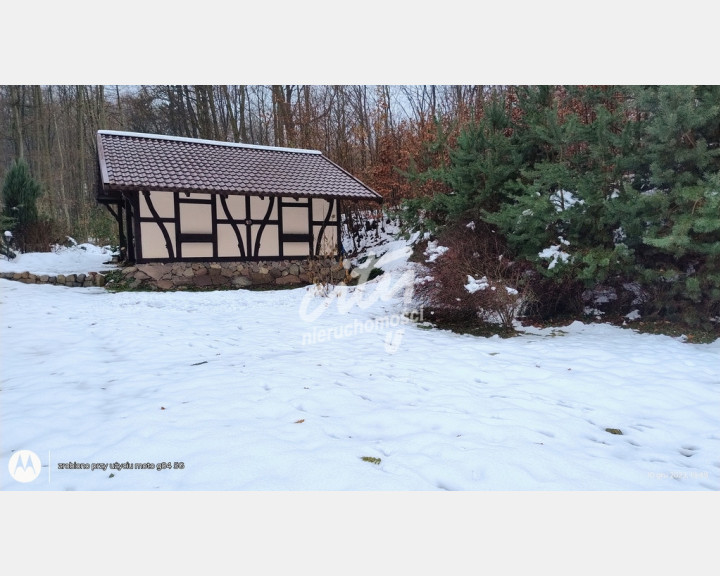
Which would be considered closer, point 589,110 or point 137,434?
point 137,434

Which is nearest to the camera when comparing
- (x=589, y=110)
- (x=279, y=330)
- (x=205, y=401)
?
(x=205, y=401)

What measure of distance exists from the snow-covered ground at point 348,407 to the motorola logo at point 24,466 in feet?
0.04

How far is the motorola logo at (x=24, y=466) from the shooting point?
185cm

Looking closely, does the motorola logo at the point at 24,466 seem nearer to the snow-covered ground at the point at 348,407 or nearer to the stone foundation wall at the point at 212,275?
the snow-covered ground at the point at 348,407

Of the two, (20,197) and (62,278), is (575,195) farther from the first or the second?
(62,278)

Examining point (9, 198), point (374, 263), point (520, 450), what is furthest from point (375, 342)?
point (9, 198)

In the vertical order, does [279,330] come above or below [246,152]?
below

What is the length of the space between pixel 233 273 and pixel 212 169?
2.58 metres

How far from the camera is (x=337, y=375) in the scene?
362 centimetres

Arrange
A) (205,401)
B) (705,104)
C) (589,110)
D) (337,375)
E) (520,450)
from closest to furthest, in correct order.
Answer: (520,450), (205,401), (337,375), (705,104), (589,110)

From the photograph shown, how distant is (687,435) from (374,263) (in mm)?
8827

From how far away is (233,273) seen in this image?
390 inches

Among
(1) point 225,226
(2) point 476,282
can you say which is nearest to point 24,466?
(2) point 476,282

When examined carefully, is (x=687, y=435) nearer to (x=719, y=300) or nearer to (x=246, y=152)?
(x=719, y=300)
